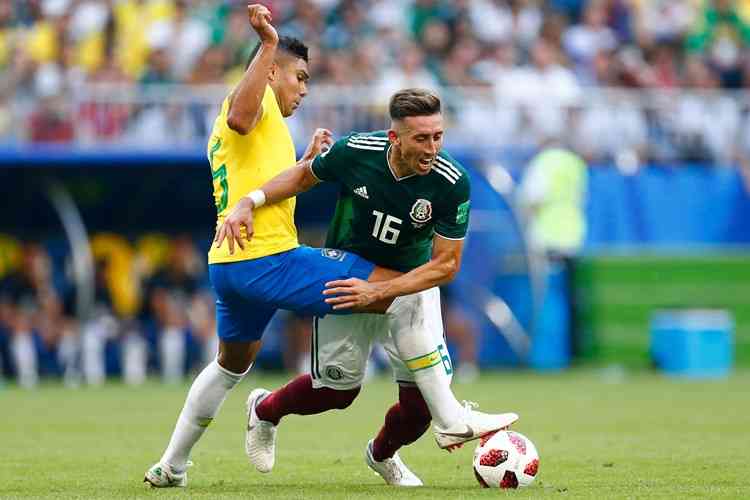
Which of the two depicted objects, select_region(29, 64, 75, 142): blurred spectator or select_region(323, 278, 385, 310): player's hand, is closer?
select_region(323, 278, 385, 310): player's hand

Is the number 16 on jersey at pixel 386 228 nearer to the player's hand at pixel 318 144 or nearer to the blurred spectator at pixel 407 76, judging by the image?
the player's hand at pixel 318 144

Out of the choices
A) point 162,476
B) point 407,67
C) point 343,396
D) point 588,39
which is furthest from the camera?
point 588,39

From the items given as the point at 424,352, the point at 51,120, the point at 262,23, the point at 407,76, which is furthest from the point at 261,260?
the point at 407,76

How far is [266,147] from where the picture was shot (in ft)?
26.9

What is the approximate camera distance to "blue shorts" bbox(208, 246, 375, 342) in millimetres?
7879

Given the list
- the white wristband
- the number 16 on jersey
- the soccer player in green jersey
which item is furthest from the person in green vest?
the white wristband

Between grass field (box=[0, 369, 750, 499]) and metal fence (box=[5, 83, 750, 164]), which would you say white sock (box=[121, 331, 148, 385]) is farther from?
metal fence (box=[5, 83, 750, 164])

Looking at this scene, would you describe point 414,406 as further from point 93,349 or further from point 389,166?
point 93,349

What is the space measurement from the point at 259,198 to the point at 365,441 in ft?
11.9

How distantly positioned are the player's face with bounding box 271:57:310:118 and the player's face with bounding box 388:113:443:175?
714 mm

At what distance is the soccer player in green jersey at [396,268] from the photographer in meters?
7.85

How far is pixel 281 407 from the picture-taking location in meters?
8.54

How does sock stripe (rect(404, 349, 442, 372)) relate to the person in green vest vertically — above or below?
above

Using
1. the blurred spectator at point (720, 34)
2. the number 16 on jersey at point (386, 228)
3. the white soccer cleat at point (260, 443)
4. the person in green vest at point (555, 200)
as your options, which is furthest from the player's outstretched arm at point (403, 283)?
the blurred spectator at point (720, 34)
